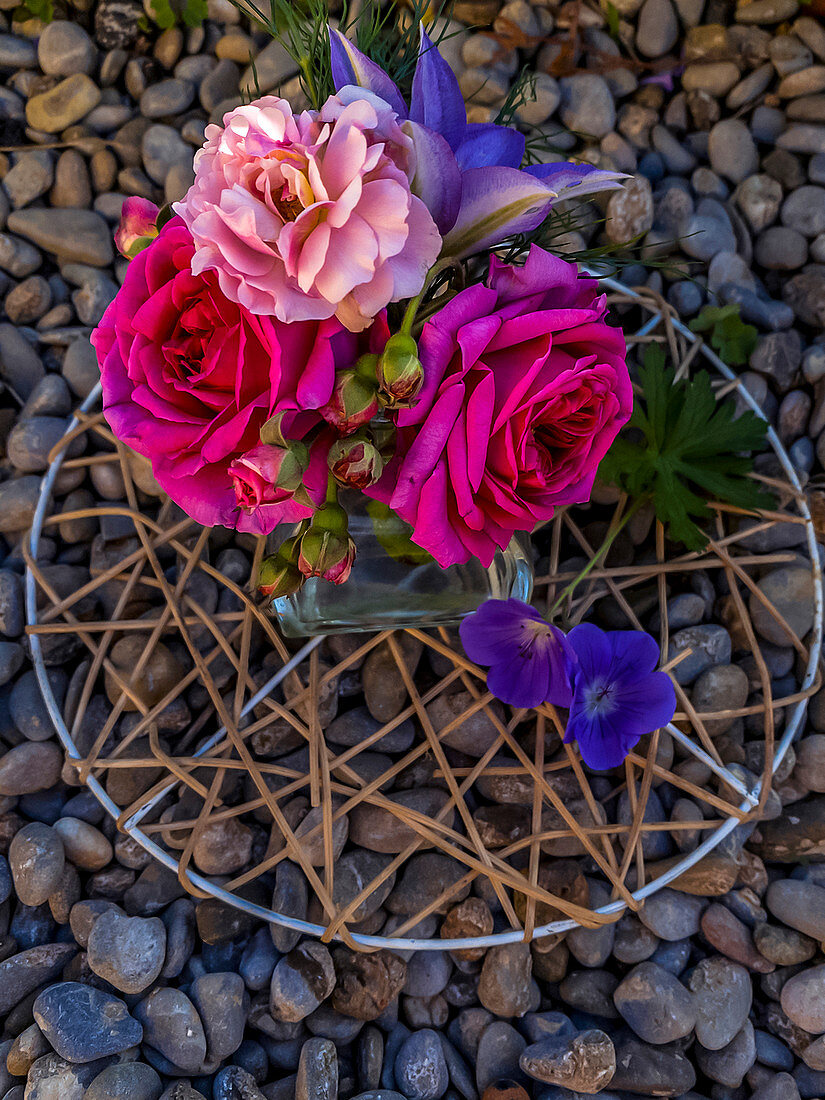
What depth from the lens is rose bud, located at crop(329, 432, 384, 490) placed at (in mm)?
430

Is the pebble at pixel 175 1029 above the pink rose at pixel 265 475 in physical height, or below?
below

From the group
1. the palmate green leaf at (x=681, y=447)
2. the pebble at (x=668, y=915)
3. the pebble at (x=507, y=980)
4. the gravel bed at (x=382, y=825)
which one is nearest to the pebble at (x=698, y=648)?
the gravel bed at (x=382, y=825)

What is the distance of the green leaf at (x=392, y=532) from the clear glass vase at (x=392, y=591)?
→ 1cm

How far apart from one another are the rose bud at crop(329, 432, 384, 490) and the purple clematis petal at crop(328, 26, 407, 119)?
202 mm

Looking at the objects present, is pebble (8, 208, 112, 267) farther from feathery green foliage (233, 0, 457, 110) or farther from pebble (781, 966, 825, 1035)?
pebble (781, 966, 825, 1035)

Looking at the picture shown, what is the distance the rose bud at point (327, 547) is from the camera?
47 cm

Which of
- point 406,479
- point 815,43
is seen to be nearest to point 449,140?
point 406,479

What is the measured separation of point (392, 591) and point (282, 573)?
261mm

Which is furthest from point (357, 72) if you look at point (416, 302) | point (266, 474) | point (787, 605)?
point (787, 605)

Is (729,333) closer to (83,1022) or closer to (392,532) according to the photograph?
(392,532)

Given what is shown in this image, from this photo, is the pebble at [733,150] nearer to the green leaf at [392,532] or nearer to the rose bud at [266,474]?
the green leaf at [392,532]

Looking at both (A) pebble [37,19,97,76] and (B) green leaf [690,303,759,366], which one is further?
(A) pebble [37,19,97,76]

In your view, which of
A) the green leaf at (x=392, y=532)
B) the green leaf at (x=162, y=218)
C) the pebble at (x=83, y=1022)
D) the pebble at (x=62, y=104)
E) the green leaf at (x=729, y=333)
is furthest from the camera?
the pebble at (x=62, y=104)

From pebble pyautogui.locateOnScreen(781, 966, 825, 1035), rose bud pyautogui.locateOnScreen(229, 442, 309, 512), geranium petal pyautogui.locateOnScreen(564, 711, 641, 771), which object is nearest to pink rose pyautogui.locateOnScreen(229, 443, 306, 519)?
rose bud pyautogui.locateOnScreen(229, 442, 309, 512)
